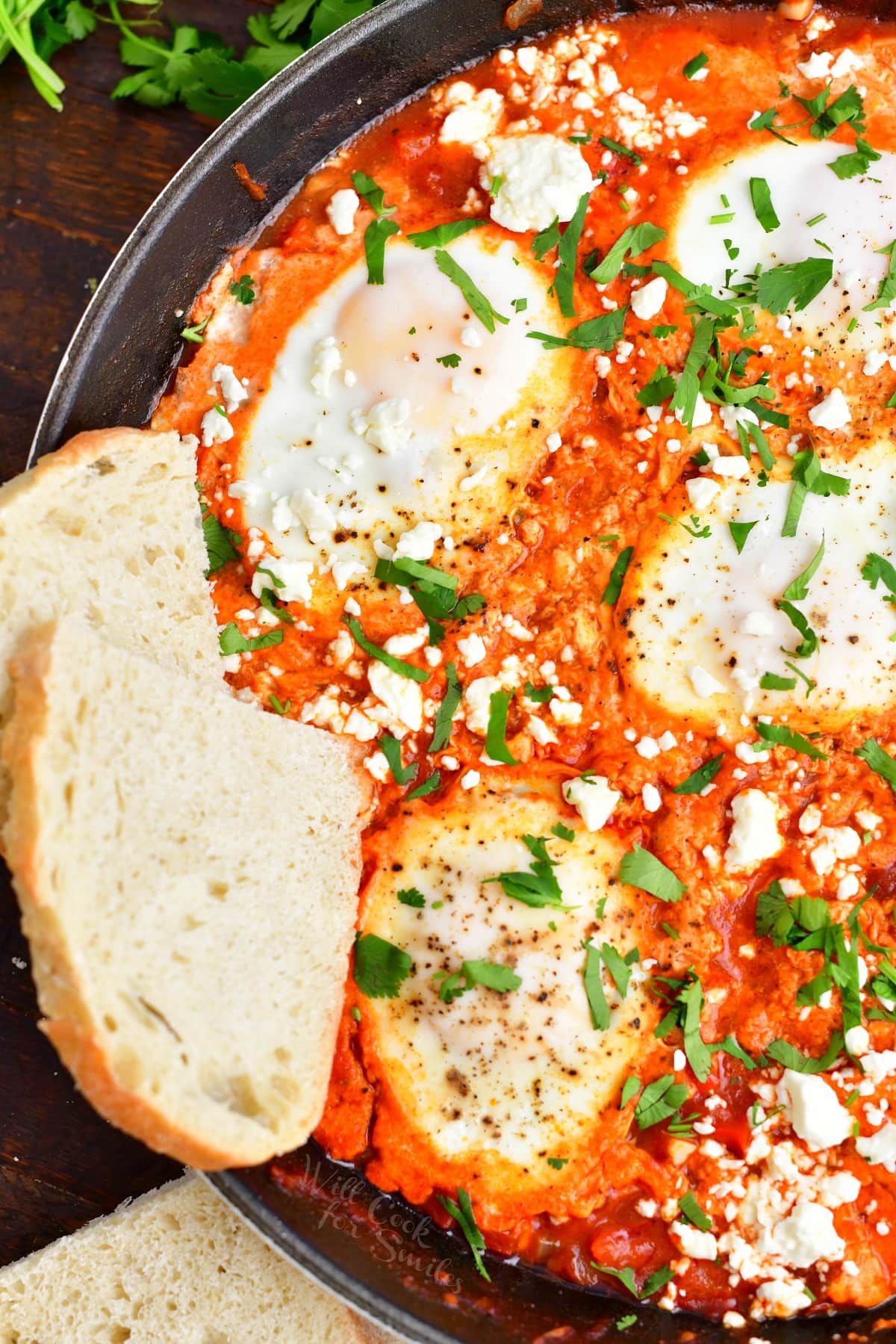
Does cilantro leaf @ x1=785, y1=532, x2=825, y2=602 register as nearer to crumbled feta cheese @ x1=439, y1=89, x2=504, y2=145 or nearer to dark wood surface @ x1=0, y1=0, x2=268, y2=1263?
crumbled feta cheese @ x1=439, y1=89, x2=504, y2=145

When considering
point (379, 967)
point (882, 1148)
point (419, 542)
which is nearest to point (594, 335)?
point (419, 542)

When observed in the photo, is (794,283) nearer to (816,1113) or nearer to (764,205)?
(764,205)

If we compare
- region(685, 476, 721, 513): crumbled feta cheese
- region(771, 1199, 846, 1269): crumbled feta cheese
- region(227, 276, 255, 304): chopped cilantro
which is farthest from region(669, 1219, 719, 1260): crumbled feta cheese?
region(227, 276, 255, 304): chopped cilantro

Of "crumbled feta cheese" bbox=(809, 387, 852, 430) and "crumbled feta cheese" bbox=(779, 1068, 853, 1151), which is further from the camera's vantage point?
"crumbled feta cheese" bbox=(809, 387, 852, 430)

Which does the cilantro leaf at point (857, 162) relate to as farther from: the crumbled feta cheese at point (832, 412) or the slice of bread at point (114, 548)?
the slice of bread at point (114, 548)

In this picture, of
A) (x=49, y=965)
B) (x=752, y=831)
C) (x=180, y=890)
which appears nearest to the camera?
(x=49, y=965)

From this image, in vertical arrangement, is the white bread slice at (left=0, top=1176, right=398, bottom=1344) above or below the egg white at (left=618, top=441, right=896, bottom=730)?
below
